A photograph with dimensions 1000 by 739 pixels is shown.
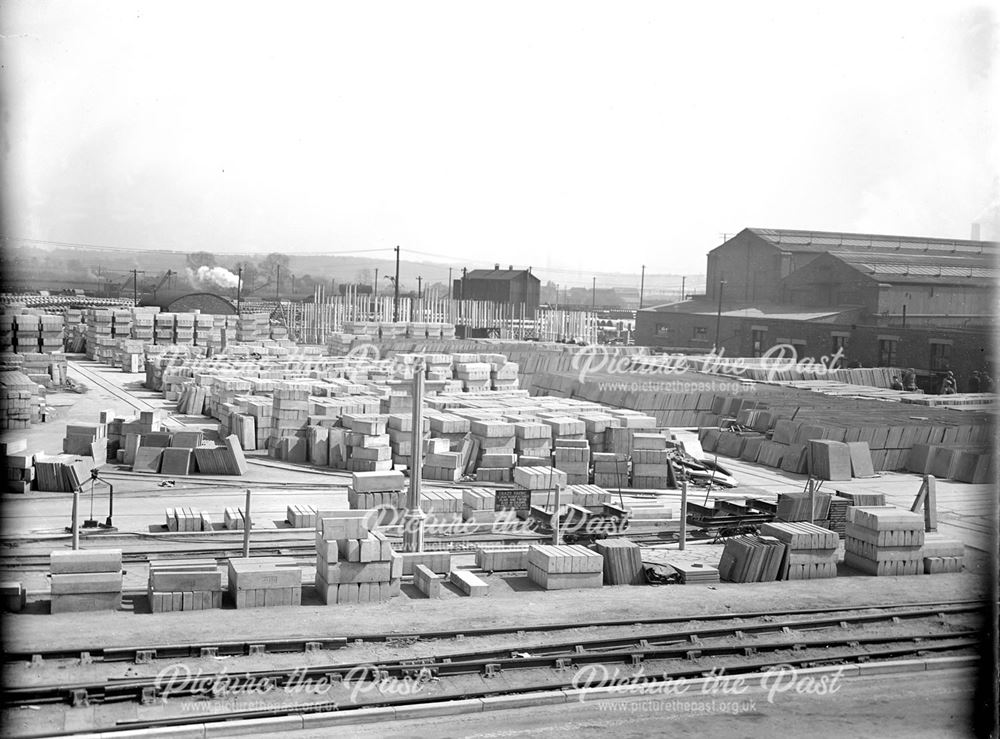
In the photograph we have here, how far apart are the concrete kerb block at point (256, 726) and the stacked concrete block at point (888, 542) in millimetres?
8804

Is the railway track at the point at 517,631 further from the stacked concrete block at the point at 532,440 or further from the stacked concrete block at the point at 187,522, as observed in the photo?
the stacked concrete block at the point at 532,440

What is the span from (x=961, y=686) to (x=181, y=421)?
20.1 m

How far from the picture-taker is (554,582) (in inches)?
507

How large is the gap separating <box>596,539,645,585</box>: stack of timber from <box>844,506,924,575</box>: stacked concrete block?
3442mm

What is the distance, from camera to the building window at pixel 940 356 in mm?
35906

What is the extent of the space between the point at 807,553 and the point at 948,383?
2274cm

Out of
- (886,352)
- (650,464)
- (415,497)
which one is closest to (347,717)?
(415,497)

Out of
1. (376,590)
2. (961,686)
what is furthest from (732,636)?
(376,590)

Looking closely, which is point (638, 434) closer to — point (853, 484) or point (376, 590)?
point (853, 484)

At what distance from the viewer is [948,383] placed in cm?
3394

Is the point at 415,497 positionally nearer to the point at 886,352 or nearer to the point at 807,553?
the point at 807,553

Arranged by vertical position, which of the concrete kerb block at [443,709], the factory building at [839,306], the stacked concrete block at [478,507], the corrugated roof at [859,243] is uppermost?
the corrugated roof at [859,243]

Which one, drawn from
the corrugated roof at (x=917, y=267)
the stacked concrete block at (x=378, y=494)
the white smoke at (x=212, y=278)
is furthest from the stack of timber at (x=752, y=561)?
the white smoke at (x=212, y=278)

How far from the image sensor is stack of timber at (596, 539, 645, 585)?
13305 mm
